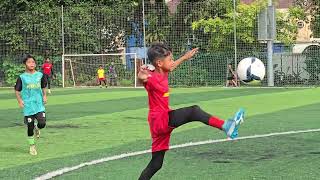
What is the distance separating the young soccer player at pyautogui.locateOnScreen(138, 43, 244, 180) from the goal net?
2864 centimetres

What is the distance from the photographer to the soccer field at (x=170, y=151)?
26.5ft

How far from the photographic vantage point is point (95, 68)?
3597 cm

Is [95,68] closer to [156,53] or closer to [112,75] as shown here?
[112,75]

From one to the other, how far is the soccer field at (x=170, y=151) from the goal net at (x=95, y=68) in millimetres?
16880

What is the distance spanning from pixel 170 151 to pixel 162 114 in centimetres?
364

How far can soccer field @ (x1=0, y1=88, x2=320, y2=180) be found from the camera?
808 centimetres

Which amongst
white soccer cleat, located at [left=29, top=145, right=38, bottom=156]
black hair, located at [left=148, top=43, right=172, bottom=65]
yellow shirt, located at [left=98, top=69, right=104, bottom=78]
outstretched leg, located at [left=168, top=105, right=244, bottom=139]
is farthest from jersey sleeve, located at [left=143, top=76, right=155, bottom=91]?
yellow shirt, located at [left=98, top=69, right=104, bottom=78]

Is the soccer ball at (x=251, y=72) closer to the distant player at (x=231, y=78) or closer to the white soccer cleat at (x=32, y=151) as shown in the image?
the white soccer cleat at (x=32, y=151)

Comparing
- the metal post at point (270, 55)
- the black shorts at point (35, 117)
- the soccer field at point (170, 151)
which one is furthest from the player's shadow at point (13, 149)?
the metal post at point (270, 55)

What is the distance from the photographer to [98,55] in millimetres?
36156

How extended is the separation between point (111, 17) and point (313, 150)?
91.7 feet

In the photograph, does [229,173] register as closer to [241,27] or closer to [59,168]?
[59,168]

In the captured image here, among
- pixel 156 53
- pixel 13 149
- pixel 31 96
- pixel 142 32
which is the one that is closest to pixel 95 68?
pixel 142 32

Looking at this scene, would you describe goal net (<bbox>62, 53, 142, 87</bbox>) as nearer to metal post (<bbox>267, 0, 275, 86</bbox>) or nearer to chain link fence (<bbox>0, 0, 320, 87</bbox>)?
chain link fence (<bbox>0, 0, 320, 87</bbox>)
